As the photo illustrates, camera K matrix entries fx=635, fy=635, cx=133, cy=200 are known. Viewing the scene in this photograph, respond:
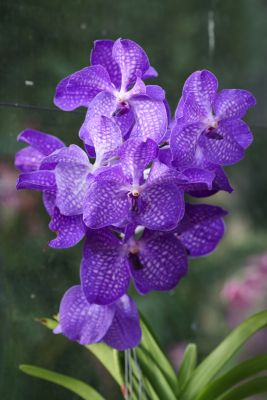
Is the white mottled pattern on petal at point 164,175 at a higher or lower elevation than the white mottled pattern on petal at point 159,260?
higher

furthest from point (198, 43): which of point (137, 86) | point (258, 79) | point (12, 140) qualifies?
point (137, 86)

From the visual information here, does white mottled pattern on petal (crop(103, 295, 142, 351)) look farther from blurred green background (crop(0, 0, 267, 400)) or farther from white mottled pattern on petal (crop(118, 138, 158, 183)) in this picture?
blurred green background (crop(0, 0, 267, 400))

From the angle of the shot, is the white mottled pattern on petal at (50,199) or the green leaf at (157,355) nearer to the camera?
the white mottled pattern on petal at (50,199)

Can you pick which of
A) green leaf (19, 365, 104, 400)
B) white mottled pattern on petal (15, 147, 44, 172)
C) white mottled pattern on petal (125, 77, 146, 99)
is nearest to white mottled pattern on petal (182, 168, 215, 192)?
white mottled pattern on petal (125, 77, 146, 99)

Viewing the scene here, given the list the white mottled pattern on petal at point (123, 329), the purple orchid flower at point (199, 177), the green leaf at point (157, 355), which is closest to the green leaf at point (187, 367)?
the green leaf at point (157, 355)

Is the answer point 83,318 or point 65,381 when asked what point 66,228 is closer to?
point 83,318

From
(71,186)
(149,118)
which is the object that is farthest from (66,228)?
(149,118)

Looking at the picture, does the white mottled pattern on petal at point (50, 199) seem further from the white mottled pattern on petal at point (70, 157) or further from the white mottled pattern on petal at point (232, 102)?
the white mottled pattern on petal at point (232, 102)
